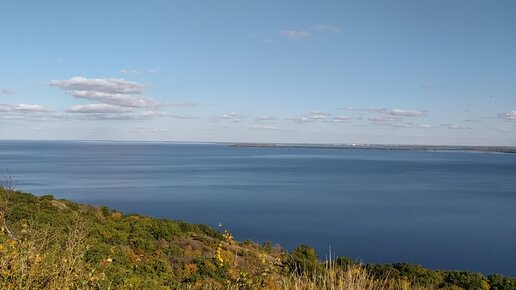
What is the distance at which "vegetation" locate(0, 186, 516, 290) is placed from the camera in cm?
548

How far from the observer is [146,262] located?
12.4 meters

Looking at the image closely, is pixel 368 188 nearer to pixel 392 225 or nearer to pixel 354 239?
pixel 392 225

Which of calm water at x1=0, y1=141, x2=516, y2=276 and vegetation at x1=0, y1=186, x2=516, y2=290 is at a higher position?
vegetation at x1=0, y1=186, x2=516, y2=290

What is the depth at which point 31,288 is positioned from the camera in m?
5.09

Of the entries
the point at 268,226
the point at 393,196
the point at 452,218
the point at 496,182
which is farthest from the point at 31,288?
the point at 496,182

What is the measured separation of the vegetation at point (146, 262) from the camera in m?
5.48

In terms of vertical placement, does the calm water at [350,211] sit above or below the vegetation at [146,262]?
below

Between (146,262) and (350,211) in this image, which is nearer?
(146,262)

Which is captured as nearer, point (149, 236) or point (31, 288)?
point (31, 288)

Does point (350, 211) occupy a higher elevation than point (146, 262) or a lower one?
lower

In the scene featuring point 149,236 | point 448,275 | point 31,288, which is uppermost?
point 31,288

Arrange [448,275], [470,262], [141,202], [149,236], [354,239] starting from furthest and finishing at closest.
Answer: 1. [141,202]
2. [354,239]
3. [470,262]
4. [448,275]
5. [149,236]

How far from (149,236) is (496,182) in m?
110

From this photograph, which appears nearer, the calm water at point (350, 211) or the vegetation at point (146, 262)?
the vegetation at point (146, 262)
